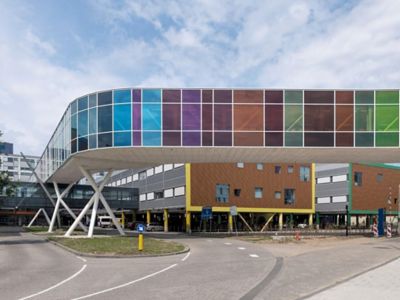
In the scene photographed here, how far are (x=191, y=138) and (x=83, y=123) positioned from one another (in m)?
9.05

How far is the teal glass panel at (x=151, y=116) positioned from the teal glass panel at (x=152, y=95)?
1.25ft

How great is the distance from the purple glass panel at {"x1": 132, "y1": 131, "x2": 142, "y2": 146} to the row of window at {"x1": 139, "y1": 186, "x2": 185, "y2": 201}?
91.5ft

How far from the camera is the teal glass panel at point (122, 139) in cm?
3453

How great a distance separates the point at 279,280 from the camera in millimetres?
14398

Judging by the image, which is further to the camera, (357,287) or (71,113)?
(71,113)

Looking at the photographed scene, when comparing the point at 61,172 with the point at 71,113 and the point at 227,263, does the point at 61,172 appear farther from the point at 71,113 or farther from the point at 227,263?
the point at 227,263

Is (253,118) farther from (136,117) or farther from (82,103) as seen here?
(82,103)

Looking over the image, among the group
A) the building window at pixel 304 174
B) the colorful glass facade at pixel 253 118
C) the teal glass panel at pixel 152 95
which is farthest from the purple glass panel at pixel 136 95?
the building window at pixel 304 174

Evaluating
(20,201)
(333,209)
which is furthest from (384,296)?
(20,201)

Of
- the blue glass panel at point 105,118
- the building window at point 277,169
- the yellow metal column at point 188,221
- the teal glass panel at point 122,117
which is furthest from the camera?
the building window at point 277,169

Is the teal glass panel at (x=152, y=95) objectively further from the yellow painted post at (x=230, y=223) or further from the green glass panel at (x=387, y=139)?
the yellow painted post at (x=230, y=223)

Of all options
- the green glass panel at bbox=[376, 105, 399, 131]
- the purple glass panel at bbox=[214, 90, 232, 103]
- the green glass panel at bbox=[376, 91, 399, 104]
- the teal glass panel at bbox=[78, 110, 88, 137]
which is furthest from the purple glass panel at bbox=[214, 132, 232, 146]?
the green glass panel at bbox=[376, 91, 399, 104]

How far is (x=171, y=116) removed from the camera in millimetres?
34875

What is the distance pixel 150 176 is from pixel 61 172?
2679 cm
